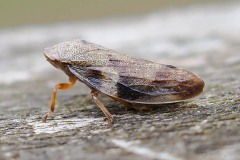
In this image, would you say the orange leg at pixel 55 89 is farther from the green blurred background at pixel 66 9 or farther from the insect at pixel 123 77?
the green blurred background at pixel 66 9

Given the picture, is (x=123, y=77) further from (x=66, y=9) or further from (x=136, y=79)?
(x=66, y=9)

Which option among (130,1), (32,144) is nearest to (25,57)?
(32,144)

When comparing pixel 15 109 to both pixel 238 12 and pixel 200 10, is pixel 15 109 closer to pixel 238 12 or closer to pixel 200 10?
pixel 238 12

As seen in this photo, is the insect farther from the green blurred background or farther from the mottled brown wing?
the green blurred background

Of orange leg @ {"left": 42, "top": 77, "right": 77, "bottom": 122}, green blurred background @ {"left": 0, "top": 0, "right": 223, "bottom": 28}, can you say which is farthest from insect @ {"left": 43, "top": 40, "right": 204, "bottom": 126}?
green blurred background @ {"left": 0, "top": 0, "right": 223, "bottom": 28}

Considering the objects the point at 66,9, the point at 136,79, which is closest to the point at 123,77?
the point at 136,79

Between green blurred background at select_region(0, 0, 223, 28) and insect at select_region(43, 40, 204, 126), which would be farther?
green blurred background at select_region(0, 0, 223, 28)

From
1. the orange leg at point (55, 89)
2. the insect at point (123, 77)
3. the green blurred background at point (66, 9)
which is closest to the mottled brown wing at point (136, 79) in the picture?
the insect at point (123, 77)
